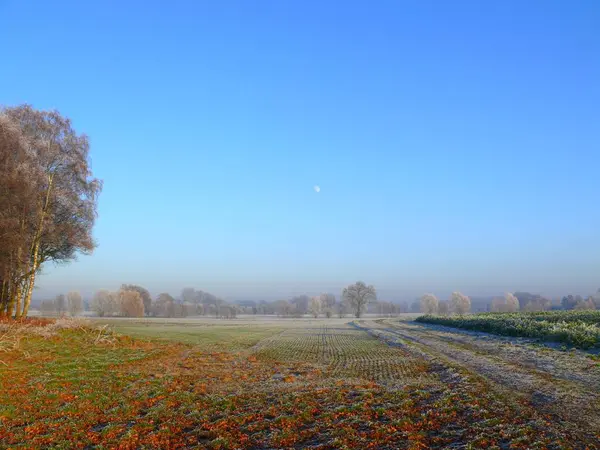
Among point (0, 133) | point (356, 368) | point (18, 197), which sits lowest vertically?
point (356, 368)

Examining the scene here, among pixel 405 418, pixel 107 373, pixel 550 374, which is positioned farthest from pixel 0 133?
pixel 550 374

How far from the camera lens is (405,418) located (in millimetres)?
Result: 11719

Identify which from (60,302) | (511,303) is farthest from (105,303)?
(511,303)

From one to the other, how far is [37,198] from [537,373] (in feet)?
109

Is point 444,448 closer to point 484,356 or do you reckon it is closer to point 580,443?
point 580,443

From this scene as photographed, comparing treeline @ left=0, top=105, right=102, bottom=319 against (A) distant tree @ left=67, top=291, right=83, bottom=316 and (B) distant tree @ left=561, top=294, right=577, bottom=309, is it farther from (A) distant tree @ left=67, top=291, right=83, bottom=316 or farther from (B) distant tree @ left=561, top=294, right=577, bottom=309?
(B) distant tree @ left=561, top=294, right=577, bottom=309

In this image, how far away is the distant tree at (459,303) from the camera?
538ft

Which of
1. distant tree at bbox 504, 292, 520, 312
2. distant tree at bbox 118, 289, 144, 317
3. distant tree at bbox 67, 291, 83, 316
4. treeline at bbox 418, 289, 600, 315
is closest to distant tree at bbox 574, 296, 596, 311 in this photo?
treeline at bbox 418, 289, 600, 315

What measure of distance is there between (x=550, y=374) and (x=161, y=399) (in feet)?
52.5

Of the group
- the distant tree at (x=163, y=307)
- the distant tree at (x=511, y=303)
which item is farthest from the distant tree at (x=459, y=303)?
the distant tree at (x=163, y=307)

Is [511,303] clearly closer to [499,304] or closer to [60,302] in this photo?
[499,304]

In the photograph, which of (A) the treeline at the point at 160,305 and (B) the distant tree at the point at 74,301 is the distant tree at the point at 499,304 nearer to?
(A) the treeline at the point at 160,305

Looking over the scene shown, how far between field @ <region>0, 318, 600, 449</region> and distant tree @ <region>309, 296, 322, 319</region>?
468 ft

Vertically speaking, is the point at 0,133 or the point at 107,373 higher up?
the point at 0,133
